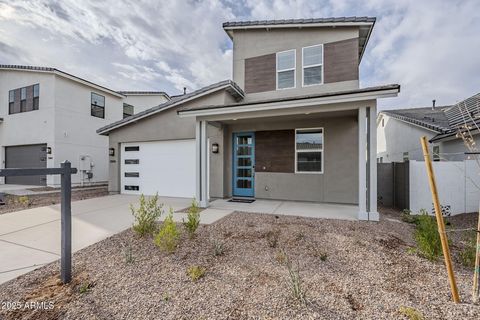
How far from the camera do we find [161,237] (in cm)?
335

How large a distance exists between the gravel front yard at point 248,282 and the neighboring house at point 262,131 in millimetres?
3390

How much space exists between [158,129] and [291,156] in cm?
555

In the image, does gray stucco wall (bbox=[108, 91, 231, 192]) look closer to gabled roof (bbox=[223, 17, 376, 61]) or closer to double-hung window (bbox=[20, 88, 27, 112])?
gabled roof (bbox=[223, 17, 376, 61])

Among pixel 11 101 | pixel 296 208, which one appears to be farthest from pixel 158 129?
pixel 11 101

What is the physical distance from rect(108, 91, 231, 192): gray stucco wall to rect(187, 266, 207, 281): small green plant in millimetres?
5331

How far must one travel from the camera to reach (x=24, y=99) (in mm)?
13055

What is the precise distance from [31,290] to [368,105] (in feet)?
22.2

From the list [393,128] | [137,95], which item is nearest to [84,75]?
[137,95]

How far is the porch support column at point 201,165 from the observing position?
22.1ft

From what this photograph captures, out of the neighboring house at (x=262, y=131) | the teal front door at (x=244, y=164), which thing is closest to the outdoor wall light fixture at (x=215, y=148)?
the neighboring house at (x=262, y=131)

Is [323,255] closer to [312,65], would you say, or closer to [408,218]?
[408,218]

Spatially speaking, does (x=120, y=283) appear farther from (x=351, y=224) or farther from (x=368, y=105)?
(x=368, y=105)

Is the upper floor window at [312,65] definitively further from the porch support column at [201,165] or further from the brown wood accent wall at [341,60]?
the porch support column at [201,165]

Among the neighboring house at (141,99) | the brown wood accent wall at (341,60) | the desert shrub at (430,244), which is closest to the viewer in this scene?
the desert shrub at (430,244)
